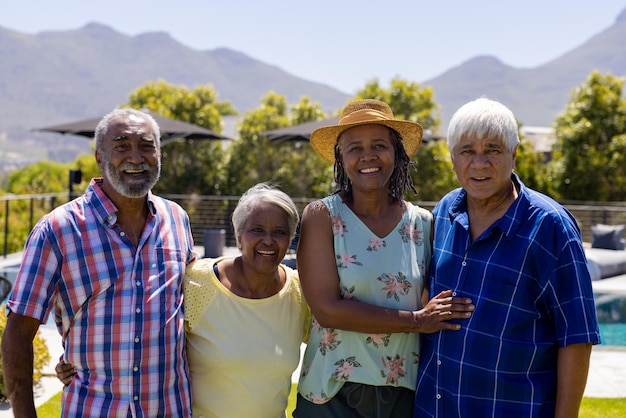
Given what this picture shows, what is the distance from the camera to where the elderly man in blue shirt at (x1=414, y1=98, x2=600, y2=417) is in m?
2.00

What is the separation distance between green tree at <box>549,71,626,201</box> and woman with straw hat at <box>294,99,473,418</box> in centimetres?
1423

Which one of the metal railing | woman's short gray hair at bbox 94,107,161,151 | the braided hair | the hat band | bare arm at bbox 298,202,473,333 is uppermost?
the hat band

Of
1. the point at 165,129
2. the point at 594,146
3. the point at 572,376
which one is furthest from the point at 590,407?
the point at 594,146

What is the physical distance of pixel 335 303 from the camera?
225 cm

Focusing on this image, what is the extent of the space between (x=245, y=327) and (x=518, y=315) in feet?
3.19

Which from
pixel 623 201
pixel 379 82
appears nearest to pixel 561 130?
pixel 623 201

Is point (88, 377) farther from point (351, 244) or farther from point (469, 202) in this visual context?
point (469, 202)

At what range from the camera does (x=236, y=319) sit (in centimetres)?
239

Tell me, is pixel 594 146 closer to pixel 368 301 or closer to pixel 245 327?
pixel 368 301

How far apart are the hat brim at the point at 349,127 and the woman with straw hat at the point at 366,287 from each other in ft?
0.04

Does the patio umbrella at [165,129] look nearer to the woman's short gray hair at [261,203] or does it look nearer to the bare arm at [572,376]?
the woman's short gray hair at [261,203]

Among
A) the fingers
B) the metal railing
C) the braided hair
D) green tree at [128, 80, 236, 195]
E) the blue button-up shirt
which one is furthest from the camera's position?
green tree at [128, 80, 236, 195]

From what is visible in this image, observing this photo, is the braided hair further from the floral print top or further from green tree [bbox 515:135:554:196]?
green tree [bbox 515:135:554:196]

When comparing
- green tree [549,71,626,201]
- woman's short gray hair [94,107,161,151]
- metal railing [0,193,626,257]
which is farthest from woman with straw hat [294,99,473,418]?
green tree [549,71,626,201]
